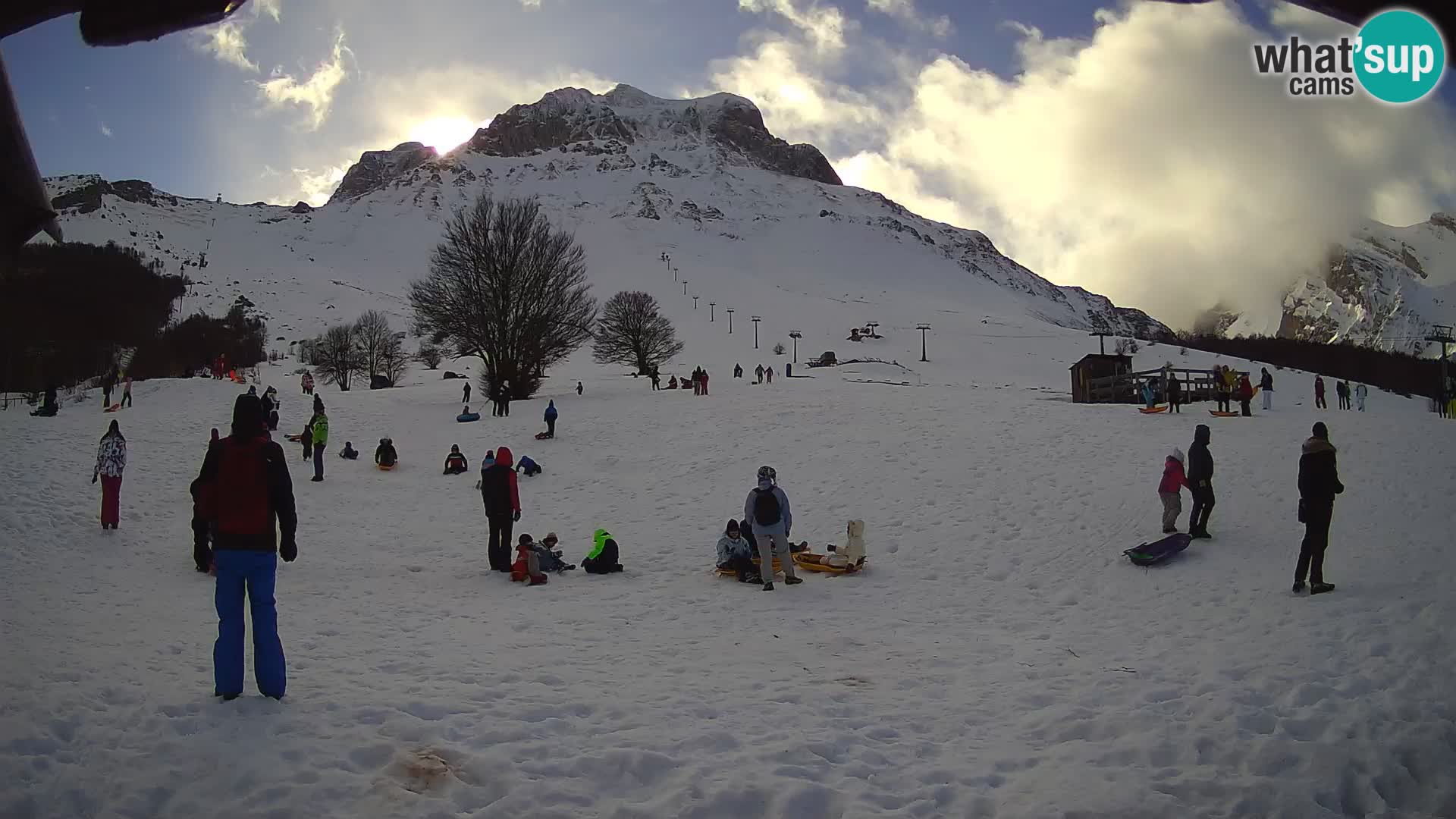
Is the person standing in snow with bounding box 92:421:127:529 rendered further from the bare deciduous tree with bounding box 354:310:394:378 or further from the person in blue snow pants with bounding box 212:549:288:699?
the bare deciduous tree with bounding box 354:310:394:378

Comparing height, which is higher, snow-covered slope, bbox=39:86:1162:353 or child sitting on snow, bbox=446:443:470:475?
snow-covered slope, bbox=39:86:1162:353

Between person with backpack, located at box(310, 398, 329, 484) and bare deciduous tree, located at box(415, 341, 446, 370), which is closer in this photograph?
person with backpack, located at box(310, 398, 329, 484)

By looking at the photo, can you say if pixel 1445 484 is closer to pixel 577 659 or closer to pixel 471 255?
pixel 577 659

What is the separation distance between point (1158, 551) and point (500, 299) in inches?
1194

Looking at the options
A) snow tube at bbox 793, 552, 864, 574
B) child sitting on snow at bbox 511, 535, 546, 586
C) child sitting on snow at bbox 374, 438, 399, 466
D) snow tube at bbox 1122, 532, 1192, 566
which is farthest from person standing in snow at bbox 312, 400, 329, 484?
snow tube at bbox 1122, 532, 1192, 566

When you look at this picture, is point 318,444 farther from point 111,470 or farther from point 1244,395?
point 1244,395

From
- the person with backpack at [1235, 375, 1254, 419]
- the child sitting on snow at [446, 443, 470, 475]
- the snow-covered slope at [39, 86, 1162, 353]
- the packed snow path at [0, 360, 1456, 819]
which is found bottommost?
the packed snow path at [0, 360, 1456, 819]

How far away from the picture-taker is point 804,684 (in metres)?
6.70

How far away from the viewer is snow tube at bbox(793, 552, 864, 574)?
12.3m

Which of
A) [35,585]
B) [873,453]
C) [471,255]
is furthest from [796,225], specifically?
[35,585]

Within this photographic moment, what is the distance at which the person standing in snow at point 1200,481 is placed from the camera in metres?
12.4

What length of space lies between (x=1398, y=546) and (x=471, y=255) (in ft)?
111

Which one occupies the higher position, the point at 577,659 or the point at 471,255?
the point at 471,255

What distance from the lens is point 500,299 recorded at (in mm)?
35750
